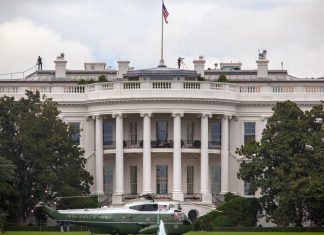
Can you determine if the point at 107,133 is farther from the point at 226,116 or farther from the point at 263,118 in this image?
the point at 263,118

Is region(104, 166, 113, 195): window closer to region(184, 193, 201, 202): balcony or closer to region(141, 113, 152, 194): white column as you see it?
region(141, 113, 152, 194): white column

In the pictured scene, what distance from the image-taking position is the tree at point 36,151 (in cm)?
12108

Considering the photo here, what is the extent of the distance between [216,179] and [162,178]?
4586mm

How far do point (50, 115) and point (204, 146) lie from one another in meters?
15.3

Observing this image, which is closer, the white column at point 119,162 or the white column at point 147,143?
the white column at point 119,162

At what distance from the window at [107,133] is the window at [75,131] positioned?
2285 mm

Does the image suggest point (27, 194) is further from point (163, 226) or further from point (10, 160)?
point (163, 226)

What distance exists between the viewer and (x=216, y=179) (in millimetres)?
135375

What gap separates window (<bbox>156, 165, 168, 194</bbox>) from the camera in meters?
134

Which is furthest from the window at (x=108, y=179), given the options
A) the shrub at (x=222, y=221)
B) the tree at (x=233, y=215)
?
the shrub at (x=222, y=221)

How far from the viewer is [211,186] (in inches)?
5295

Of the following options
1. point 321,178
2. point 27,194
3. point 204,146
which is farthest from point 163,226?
point 204,146

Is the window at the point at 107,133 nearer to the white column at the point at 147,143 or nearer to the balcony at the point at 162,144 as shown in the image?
the balcony at the point at 162,144

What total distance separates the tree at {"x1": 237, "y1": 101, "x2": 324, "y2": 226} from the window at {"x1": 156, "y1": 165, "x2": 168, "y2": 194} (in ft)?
47.3
